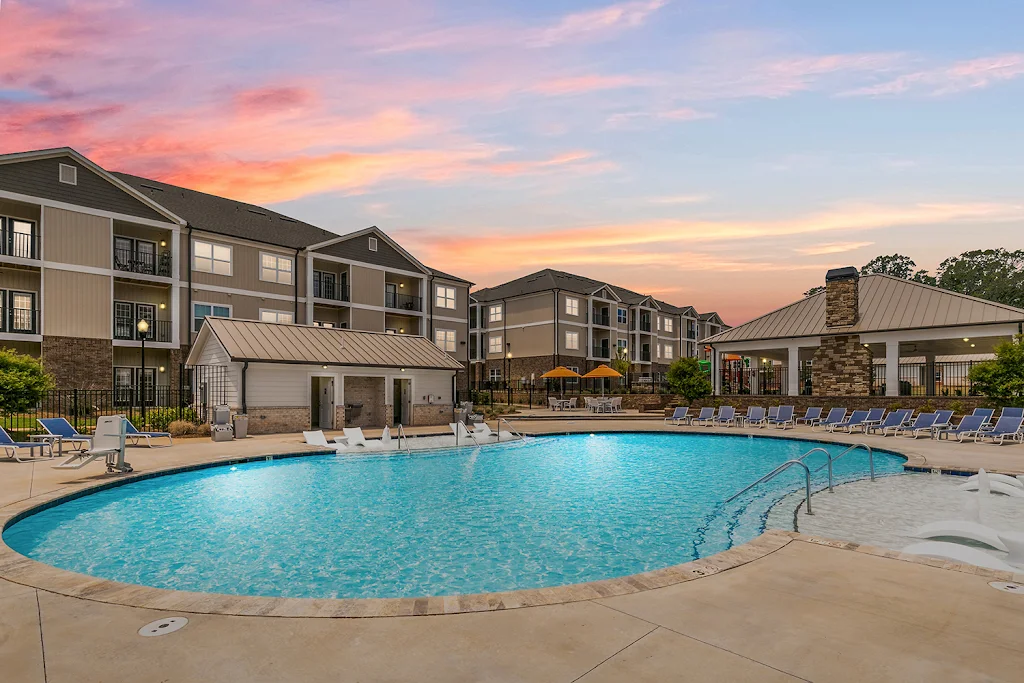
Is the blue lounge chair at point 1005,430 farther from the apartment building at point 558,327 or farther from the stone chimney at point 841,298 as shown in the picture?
the apartment building at point 558,327

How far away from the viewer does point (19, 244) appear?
25203mm

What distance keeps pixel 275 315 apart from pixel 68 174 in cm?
1108

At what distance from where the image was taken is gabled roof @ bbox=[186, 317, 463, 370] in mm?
21156

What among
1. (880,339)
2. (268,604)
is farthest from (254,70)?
(880,339)

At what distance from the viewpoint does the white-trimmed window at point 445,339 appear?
133ft

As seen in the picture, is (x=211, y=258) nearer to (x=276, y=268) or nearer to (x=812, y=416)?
(x=276, y=268)

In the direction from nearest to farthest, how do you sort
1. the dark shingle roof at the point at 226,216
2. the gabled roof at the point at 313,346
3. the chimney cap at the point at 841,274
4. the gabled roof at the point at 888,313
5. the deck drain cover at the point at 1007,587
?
1. the deck drain cover at the point at 1007,587
2. the gabled roof at the point at 313,346
3. the gabled roof at the point at 888,313
4. the chimney cap at the point at 841,274
5. the dark shingle roof at the point at 226,216

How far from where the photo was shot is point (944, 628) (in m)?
3.81

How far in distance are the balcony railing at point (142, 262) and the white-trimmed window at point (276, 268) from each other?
4.49 meters

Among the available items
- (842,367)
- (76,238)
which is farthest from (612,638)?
(76,238)

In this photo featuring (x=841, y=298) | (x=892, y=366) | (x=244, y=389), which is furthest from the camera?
(x=841, y=298)

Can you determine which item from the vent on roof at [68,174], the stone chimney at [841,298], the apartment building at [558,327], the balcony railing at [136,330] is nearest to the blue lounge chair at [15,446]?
the balcony railing at [136,330]

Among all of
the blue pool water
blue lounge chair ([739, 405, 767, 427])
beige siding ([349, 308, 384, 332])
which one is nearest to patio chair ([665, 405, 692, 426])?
blue lounge chair ([739, 405, 767, 427])

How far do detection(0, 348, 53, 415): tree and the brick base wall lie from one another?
20.4ft
